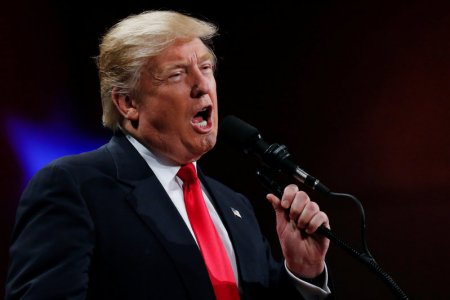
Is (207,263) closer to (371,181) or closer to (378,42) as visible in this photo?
(371,181)

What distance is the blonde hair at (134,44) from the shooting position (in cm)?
160

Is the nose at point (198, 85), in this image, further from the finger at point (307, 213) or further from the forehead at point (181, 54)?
the finger at point (307, 213)

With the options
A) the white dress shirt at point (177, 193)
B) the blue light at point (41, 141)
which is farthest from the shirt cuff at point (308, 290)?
the blue light at point (41, 141)

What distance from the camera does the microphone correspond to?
125 centimetres

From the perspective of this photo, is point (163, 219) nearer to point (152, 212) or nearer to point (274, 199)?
point (152, 212)

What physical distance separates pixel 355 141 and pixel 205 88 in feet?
4.32

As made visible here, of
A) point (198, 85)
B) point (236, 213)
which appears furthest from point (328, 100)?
point (198, 85)

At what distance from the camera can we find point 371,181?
266 centimetres

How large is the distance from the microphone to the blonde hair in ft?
1.07

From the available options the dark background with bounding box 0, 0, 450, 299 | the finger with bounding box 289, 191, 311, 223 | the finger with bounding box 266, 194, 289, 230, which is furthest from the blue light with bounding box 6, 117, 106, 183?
the finger with bounding box 289, 191, 311, 223

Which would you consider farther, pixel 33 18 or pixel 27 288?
pixel 33 18

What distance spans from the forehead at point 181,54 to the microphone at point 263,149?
10.1 inches

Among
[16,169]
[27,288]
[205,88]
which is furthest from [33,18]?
[27,288]

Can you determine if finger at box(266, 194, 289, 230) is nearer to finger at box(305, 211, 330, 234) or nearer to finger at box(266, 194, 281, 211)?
finger at box(266, 194, 281, 211)
